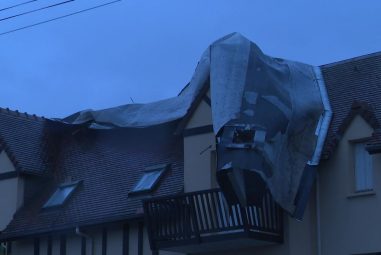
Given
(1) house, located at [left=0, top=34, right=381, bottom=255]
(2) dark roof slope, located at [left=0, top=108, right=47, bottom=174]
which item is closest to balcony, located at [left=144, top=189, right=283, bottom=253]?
(1) house, located at [left=0, top=34, right=381, bottom=255]

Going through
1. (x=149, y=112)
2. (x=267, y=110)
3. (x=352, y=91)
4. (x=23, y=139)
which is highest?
(x=149, y=112)

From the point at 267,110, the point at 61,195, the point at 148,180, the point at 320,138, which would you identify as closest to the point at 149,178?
the point at 148,180

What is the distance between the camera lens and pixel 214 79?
24.4 m

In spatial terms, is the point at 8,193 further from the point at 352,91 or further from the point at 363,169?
the point at 363,169

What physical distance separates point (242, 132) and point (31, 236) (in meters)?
8.32

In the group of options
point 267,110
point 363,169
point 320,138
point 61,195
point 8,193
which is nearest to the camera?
point 363,169

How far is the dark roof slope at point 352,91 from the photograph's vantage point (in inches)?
930

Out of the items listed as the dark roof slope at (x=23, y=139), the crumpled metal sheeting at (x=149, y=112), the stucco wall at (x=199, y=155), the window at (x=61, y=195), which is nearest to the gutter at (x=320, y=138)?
the stucco wall at (x=199, y=155)

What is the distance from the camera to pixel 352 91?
2505 centimetres

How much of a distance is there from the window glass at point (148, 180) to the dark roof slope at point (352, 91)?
5.27 meters

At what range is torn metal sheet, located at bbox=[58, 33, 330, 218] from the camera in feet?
75.1

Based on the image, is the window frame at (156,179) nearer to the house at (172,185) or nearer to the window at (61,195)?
the house at (172,185)

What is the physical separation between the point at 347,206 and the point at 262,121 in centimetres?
274

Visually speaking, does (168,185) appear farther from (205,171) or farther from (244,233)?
(244,233)
